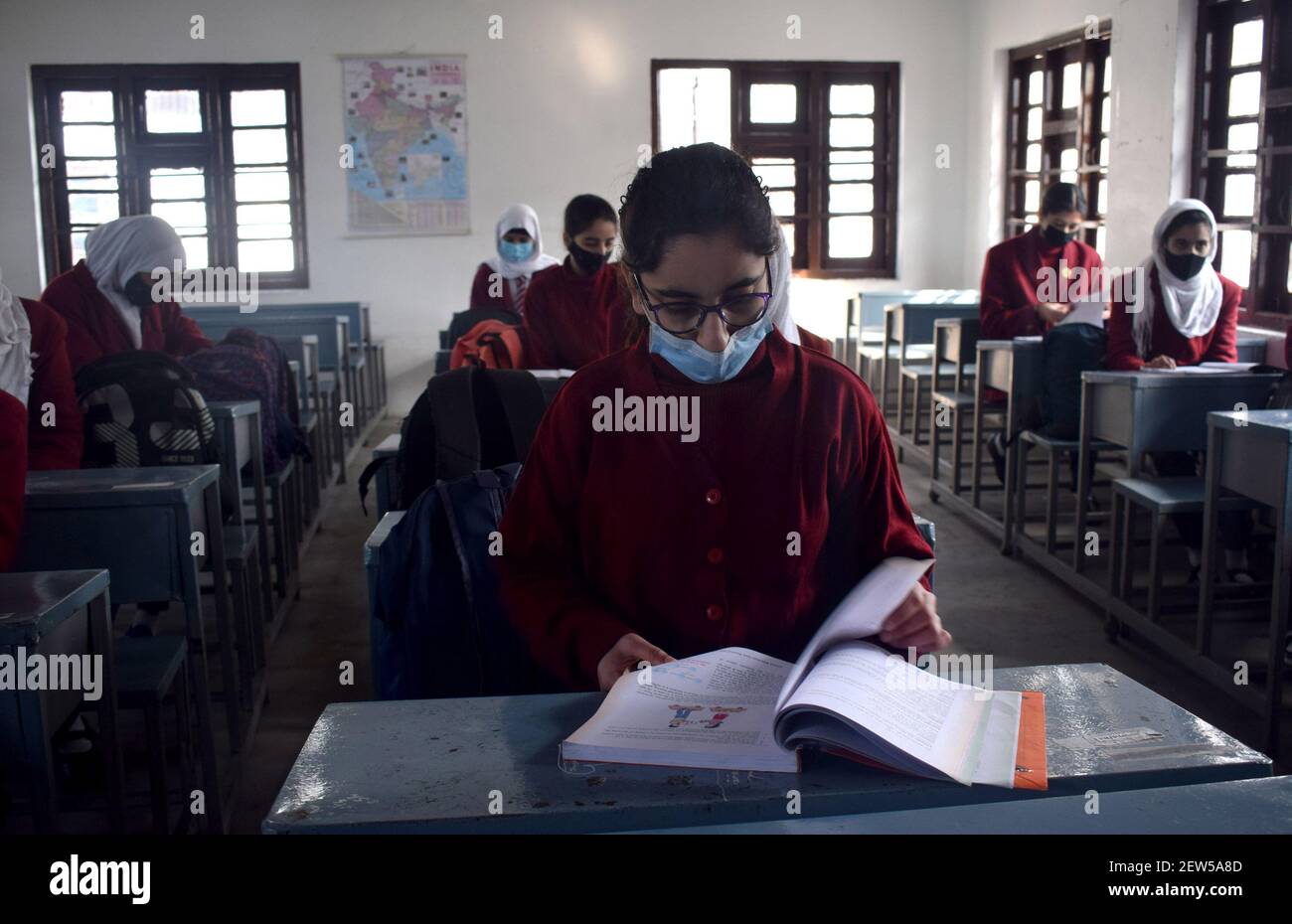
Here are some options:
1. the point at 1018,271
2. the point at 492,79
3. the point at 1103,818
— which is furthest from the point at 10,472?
the point at 492,79

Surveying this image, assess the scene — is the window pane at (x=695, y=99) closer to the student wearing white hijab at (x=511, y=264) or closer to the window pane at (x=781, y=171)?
the window pane at (x=781, y=171)

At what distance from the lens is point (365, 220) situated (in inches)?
302

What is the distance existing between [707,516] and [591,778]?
0.38 meters

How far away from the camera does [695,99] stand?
304 inches

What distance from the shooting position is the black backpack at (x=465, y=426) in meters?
1.92

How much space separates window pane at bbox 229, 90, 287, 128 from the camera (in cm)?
752

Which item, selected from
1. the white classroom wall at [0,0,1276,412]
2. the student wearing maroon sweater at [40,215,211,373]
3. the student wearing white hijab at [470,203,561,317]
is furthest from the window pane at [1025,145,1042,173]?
the student wearing maroon sweater at [40,215,211,373]

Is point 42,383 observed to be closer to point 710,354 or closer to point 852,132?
point 710,354

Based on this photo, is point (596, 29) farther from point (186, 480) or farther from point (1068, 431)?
point (186, 480)

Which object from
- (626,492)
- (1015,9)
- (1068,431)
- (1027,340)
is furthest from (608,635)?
(1015,9)

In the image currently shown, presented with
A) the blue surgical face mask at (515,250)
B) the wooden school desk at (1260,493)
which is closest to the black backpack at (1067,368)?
the wooden school desk at (1260,493)

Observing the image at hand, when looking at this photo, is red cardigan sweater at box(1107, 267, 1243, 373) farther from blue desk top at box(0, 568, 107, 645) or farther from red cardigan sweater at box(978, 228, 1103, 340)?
blue desk top at box(0, 568, 107, 645)
